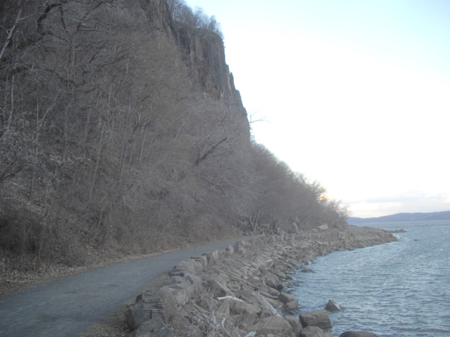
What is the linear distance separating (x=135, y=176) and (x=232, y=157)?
28.8 feet

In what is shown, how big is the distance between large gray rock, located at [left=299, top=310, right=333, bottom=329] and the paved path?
13.3ft

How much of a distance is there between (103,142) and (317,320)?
10397 mm

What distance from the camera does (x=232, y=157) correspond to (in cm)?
2372

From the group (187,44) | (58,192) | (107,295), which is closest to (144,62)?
(58,192)

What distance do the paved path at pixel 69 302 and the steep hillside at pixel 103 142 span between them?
7.01 feet

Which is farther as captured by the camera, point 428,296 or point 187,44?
point 187,44

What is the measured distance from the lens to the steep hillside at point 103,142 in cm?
997

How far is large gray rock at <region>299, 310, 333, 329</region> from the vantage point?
9402mm

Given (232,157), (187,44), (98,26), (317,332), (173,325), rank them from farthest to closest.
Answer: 1. (187,44)
2. (232,157)
3. (98,26)
4. (317,332)
5. (173,325)

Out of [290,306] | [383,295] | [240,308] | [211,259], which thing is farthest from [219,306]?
[383,295]

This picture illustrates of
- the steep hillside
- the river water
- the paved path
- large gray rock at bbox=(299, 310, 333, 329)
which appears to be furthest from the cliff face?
the paved path

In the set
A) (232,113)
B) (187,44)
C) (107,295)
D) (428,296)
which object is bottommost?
(428,296)

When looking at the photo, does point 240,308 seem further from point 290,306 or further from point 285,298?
point 285,298

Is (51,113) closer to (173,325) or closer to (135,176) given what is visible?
(135,176)
